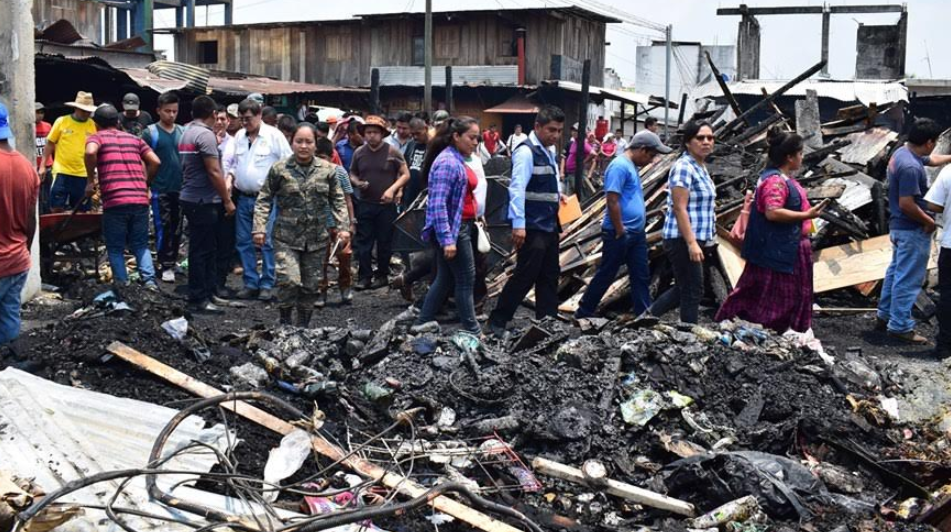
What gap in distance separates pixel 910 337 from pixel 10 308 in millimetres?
7473

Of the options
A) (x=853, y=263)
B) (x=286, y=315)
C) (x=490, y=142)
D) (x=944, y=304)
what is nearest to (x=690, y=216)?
(x=944, y=304)

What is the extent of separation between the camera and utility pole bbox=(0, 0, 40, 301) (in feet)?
30.1

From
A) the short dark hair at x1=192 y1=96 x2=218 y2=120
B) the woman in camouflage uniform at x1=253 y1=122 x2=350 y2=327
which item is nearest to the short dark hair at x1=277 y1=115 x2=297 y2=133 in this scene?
the short dark hair at x1=192 y1=96 x2=218 y2=120

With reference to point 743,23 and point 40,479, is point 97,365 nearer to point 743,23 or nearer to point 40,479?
point 40,479

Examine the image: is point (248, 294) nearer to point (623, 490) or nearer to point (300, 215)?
point (300, 215)

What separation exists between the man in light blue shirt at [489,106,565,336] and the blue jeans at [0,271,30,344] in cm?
367

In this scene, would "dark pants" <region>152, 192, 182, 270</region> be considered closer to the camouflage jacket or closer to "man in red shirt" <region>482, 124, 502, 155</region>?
the camouflage jacket

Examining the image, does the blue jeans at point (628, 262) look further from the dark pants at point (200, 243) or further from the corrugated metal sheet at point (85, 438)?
the corrugated metal sheet at point (85, 438)

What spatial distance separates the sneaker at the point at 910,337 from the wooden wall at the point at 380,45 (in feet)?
90.5

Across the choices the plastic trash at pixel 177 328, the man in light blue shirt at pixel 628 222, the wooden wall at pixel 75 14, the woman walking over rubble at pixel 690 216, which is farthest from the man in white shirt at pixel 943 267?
the wooden wall at pixel 75 14

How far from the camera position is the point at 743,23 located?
28.3m

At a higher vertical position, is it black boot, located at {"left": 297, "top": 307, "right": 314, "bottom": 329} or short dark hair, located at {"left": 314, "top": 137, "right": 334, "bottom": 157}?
short dark hair, located at {"left": 314, "top": 137, "right": 334, "bottom": 157}

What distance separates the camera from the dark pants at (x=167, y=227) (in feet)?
37.2

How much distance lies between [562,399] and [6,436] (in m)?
3.15
